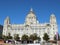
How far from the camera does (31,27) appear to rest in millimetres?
135000

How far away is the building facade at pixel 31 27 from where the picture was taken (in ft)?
424

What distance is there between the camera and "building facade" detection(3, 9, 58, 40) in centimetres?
12938

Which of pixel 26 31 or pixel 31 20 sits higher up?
pixel 31 20

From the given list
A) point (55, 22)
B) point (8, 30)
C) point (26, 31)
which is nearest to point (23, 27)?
point (26, 31)

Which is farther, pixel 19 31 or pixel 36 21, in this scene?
pixel 36 21

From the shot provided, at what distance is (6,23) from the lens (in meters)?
140

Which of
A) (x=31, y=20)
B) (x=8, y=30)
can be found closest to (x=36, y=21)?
(x=31, y=20)

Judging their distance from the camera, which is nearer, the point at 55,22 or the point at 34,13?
the point at 55,22

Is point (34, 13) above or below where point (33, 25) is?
above

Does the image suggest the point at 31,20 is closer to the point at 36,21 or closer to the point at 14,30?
the point at 36,21

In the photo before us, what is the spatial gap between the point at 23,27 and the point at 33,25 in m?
8.36

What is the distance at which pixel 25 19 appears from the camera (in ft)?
472

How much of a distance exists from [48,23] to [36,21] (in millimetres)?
14510

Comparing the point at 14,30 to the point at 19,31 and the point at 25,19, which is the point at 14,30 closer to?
the point at 19,31
